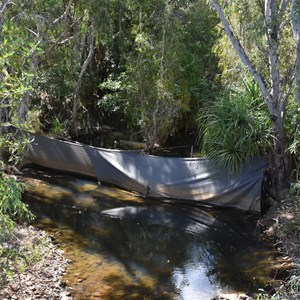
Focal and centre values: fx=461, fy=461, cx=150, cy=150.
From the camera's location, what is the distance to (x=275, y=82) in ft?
28.8

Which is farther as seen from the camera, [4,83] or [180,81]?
[180,81]

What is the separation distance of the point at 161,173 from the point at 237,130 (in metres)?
1.91

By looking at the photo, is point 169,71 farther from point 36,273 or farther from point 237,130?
point 36,273

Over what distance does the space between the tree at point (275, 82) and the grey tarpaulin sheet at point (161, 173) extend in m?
0.41

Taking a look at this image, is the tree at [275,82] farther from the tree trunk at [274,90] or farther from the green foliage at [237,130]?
the green foliage at [237,130]

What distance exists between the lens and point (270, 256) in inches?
301

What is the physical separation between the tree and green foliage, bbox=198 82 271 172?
290 mm

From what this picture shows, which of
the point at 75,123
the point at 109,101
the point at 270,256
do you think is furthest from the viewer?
the point at 75,123

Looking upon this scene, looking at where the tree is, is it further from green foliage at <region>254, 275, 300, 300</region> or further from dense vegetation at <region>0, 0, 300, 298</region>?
green foliage at <region>254, 275, 300, 300</region>

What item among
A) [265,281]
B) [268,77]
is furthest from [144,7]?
[265,281]

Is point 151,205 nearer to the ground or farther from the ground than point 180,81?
nearer to the ground

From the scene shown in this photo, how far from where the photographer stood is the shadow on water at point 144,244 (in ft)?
22.0

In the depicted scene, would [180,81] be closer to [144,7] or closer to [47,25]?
[144,7]

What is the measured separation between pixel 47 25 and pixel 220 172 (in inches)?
207
